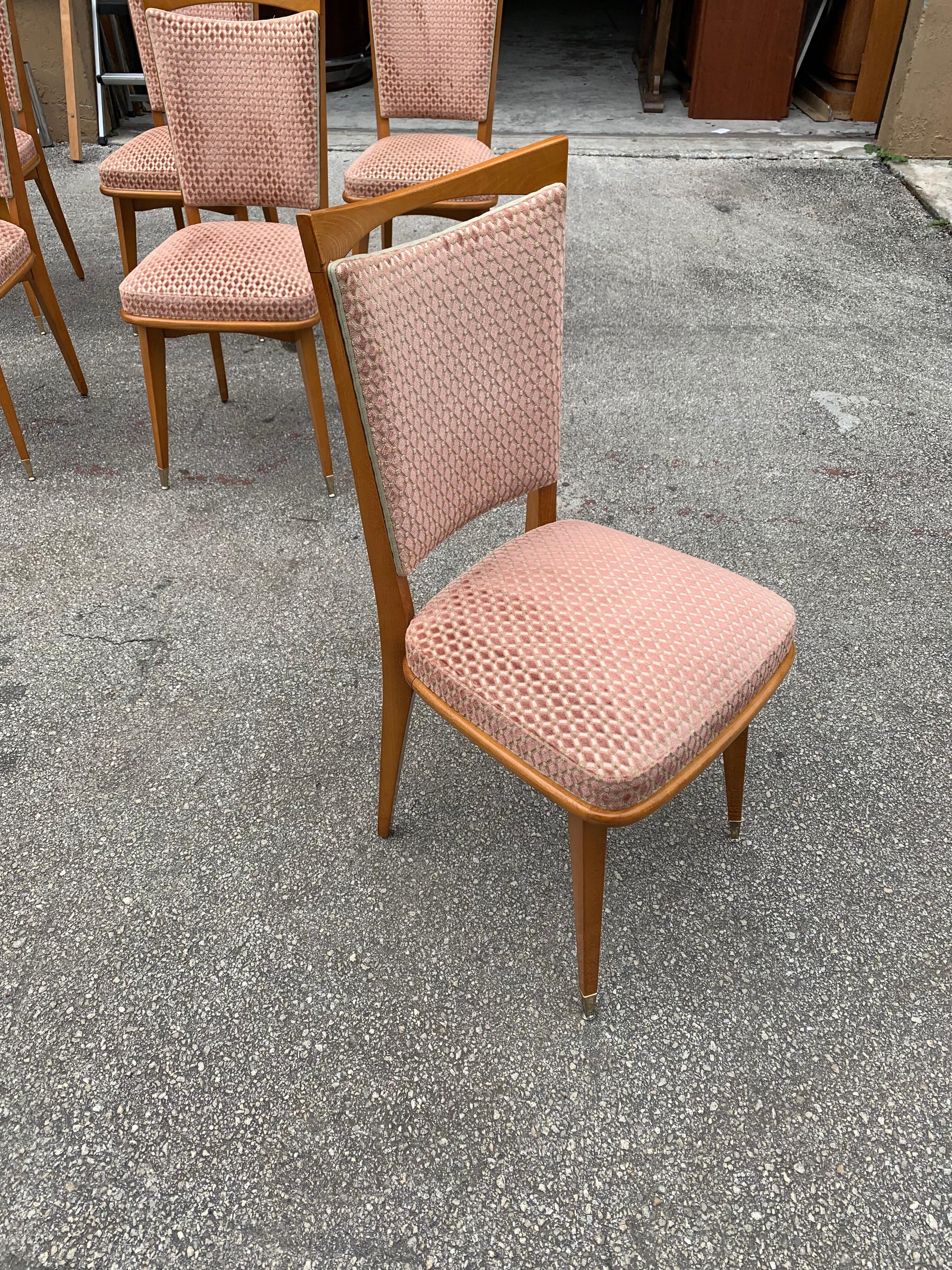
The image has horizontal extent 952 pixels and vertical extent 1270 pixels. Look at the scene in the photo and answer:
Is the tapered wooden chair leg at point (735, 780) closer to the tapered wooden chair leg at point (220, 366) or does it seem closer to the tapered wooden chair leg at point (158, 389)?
the tapered wooden chair leg at point (158, 389)

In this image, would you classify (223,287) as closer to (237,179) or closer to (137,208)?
(237,179)

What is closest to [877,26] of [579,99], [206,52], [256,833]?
[579,99]

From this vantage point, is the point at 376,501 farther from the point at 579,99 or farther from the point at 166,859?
the point at 579,99

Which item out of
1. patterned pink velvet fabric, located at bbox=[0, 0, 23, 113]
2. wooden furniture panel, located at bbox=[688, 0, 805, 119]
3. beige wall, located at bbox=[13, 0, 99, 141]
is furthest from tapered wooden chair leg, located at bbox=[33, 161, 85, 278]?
wooden furniture panel, located at bbox=[688, 0, 805, 119]

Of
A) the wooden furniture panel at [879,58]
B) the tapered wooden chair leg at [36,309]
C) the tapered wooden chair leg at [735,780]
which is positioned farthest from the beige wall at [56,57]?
the tapered wooden chair leg at [735,780]

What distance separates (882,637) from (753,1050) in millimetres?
1000

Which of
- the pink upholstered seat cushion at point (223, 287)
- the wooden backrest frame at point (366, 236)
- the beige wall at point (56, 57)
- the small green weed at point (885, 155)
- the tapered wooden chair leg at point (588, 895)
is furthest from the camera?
the beige wall at point (56, 57)

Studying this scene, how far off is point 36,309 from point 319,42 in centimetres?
141

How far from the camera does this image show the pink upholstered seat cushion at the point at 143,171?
275 cm

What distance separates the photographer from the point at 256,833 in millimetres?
1554

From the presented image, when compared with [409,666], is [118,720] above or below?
below

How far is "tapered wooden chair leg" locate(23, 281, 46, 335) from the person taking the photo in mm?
3029

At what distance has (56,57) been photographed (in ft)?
14.9

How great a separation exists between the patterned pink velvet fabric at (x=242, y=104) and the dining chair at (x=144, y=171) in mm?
188
